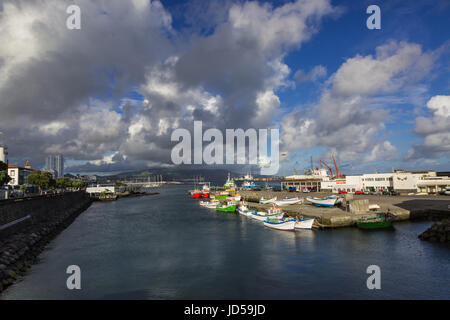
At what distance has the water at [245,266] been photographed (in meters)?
18.7

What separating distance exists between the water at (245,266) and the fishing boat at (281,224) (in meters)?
1.15

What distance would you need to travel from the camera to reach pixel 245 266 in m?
24.5

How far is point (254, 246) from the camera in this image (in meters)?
32.2

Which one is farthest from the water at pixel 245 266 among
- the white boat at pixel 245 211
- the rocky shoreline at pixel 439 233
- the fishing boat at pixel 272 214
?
the white boat at pixel 245 211

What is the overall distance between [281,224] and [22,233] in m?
35.3

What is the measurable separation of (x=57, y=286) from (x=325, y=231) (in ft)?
107

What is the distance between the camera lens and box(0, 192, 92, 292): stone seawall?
74.0 feet

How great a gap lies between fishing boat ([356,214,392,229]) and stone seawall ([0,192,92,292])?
4020 cm

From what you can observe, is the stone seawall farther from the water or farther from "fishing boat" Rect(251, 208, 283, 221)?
"fishing boat" Rect(251, 208, 283, 221)

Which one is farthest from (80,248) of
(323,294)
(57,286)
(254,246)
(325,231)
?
(325,231)

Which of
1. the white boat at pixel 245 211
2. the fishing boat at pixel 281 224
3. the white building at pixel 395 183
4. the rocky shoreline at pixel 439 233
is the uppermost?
the white building at pixel 395 183

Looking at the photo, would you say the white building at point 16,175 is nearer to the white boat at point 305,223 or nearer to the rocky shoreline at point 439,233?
the white boat at point 305,223

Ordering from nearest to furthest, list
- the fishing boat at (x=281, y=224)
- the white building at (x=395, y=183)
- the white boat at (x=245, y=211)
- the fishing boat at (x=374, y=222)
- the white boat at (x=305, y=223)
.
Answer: the fishing boat at (x=374, y=222), the white boat at (x=305, y=223), the fishing boat at (x=281, y=224), the white boat at (x=245, y=211), the white building at (x=395, y=183)
